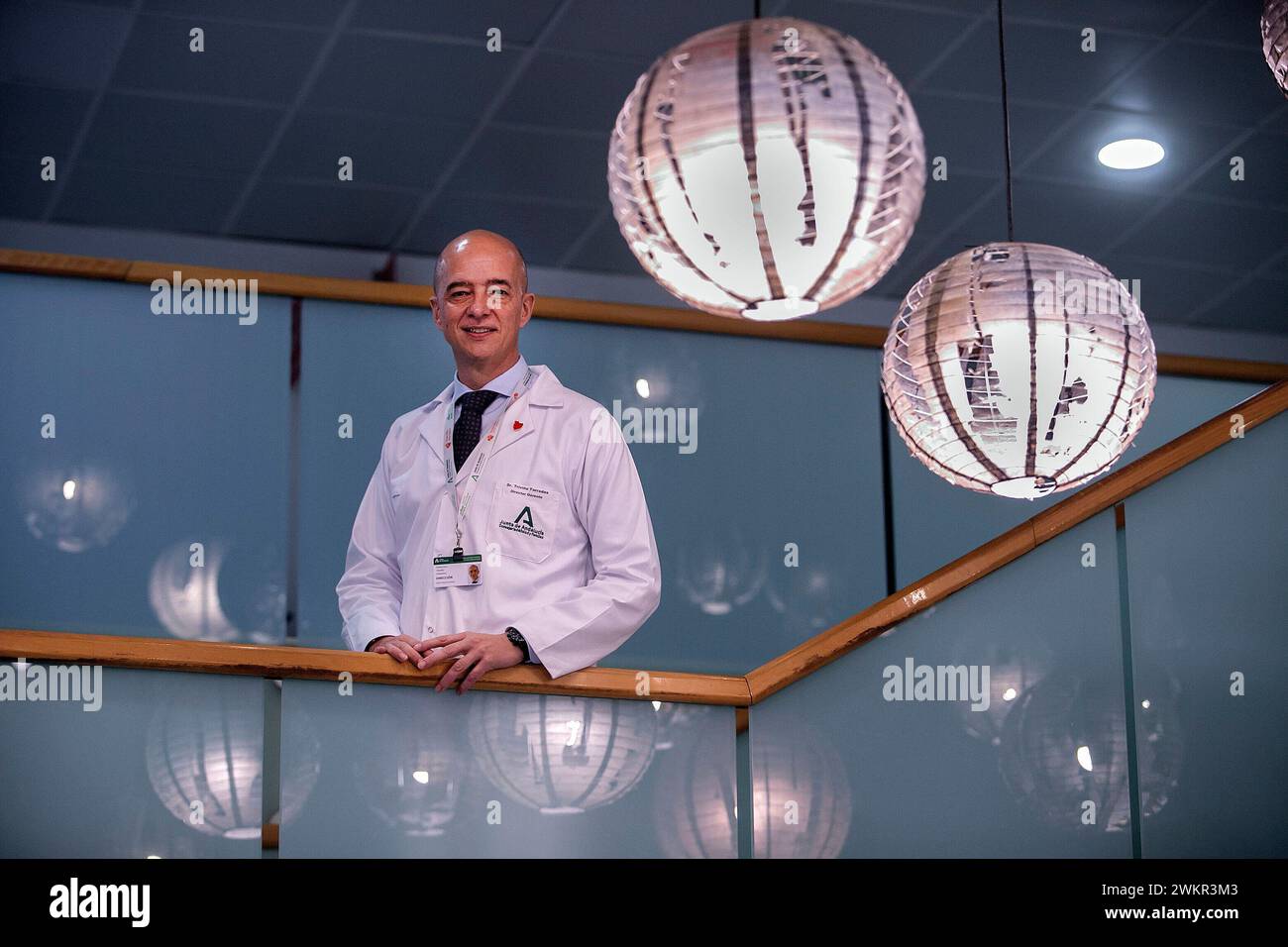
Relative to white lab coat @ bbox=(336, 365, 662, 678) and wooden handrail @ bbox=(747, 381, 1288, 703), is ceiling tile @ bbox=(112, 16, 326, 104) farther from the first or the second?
wooden handrail @ bbox=(747, 381, 1288, 703)

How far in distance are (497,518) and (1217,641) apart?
1.40m

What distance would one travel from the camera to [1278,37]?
9.57ft

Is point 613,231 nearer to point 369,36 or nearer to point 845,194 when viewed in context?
point 369,36

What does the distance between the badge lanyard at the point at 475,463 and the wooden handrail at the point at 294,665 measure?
0.40 metres

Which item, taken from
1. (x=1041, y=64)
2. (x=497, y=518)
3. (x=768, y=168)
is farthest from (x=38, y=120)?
(x=768, y=168)

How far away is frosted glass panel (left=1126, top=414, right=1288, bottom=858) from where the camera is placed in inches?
128

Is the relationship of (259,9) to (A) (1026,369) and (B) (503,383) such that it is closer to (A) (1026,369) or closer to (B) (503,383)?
(B) (503,383)

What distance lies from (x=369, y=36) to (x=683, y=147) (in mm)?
2686

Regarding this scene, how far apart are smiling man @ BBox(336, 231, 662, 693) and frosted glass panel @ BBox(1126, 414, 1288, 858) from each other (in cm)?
101

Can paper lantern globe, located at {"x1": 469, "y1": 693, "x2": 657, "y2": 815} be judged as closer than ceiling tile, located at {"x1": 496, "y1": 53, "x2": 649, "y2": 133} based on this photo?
Yes

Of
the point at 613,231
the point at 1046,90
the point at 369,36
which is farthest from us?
the point at 613,231

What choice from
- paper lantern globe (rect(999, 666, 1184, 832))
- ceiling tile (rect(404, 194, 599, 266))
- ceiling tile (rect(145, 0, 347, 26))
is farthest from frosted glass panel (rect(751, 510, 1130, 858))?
ceiling tile (rect(404, 194, 599, 266))
